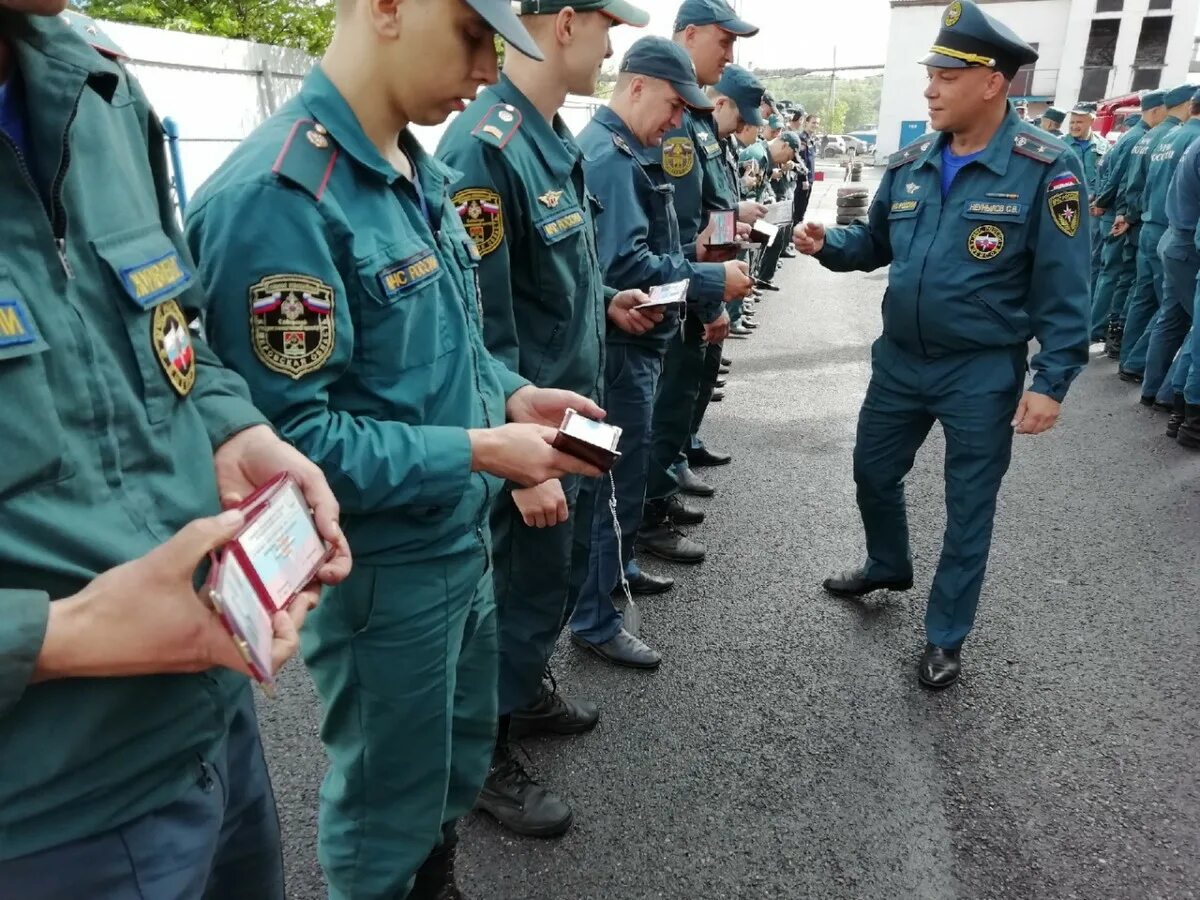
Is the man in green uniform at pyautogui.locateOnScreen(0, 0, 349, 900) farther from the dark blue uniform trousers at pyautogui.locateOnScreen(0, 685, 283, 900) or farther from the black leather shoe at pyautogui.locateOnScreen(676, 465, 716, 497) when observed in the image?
the black leather shoe at pyautogui.locateOnScreen(676, 465, 716, 497)

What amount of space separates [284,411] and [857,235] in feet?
8.46

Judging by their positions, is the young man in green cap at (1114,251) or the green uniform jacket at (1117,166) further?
the green uniform jacket at (1117,166)

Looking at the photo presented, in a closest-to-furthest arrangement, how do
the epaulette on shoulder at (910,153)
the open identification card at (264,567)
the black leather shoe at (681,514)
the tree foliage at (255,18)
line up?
the open identification card at (264,567) < the epaulette on shoulder at (910,153) < the black leather shoe at (681,514) < the tree foliage at (255,18)

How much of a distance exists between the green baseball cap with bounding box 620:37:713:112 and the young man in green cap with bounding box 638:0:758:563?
625 millimetres

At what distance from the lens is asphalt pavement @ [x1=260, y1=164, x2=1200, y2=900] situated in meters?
2.16

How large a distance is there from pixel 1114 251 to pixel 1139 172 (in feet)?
2.24

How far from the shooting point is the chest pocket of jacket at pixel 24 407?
0.78 metres

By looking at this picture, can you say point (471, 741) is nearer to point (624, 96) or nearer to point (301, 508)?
point (301, 508)

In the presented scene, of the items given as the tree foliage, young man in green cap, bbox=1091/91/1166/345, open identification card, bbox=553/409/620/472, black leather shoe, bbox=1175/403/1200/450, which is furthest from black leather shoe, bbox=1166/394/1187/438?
the tree foliage

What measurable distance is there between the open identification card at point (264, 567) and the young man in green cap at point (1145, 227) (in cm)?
689

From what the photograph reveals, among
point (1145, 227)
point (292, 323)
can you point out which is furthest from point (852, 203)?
point (292, 323)

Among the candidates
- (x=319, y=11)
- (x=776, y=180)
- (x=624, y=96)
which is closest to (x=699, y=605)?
(x=624, y=96)

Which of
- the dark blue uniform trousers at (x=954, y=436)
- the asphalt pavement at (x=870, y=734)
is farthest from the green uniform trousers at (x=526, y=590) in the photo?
the dark blue uniform trousers at (x=954, y=436)

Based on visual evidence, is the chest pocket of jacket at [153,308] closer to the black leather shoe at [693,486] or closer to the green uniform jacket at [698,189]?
the green uniform jacket at [698,189]
